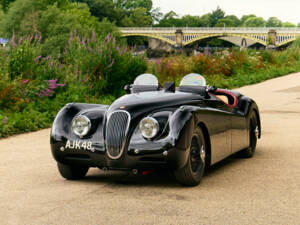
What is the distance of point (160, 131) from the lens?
545 centimetres

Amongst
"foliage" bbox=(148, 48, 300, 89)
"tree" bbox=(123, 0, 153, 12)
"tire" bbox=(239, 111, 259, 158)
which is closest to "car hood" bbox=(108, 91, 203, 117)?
"tire" bbox=(239, 111, 259, 158)

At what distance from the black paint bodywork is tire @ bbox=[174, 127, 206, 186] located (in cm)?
11

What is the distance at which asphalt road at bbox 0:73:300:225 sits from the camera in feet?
14.8

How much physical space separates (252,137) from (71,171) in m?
2.67

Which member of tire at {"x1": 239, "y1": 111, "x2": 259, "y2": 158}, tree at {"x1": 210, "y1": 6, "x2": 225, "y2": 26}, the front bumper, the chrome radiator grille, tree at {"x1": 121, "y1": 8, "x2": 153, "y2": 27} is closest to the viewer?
the front bumper

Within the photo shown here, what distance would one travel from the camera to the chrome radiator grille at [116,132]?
5.46 meters

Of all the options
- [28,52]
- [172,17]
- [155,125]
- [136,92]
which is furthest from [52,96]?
[172,17]

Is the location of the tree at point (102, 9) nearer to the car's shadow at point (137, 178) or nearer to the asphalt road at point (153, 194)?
the asphalt road at point (153, 194)

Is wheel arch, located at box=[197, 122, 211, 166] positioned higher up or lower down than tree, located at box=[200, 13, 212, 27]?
higher up

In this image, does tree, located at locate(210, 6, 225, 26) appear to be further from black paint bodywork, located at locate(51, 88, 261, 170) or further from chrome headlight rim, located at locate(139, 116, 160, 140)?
chrome headlight rim, located at locate(139, 116, 160, 140)

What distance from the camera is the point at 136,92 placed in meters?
6.50

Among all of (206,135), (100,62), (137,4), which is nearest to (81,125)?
(206,135)

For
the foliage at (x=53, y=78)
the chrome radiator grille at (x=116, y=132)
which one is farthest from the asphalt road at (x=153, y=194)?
the foliage at (x=53, y=78)

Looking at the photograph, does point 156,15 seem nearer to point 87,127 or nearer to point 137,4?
point 137,4
